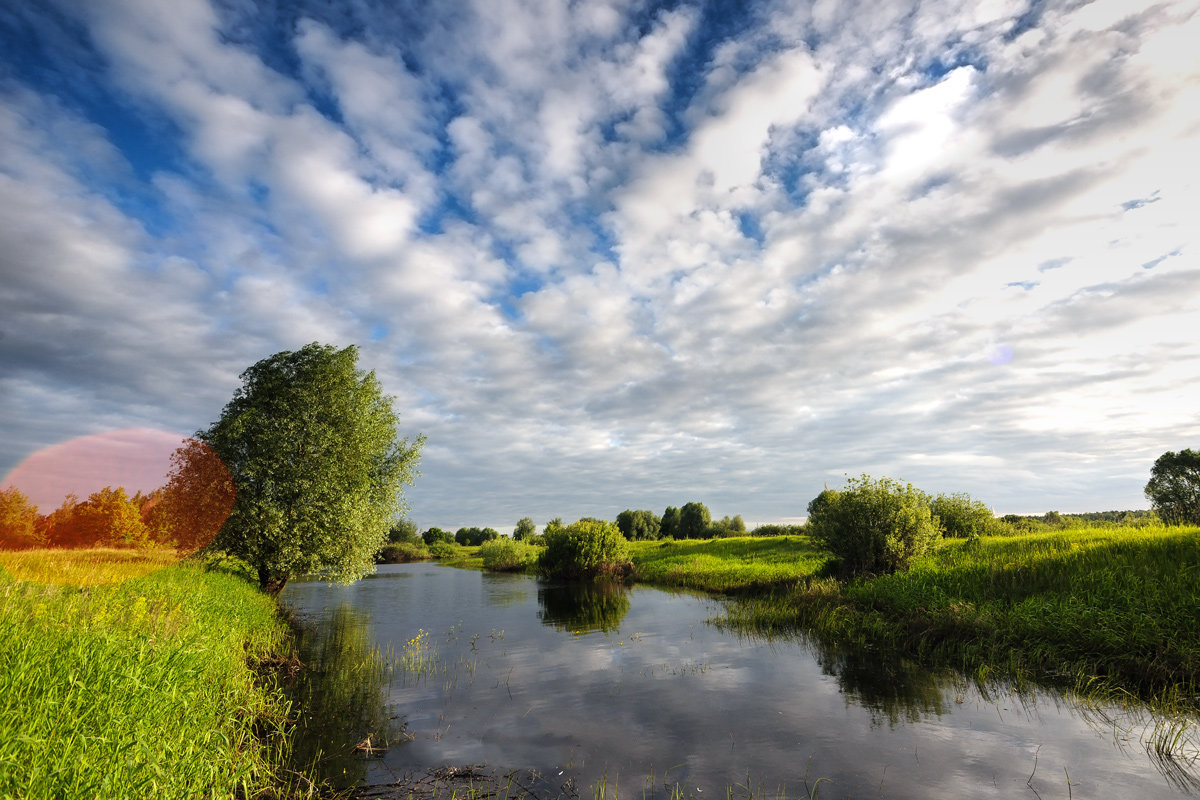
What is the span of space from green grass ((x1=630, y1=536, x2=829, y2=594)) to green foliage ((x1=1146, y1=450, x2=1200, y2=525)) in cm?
5639

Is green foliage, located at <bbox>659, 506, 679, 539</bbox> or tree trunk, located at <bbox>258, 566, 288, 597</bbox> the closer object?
tree trunk, located at <bbox>258, 566, 288, 597</bbox>

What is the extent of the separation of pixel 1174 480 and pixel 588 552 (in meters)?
79.1

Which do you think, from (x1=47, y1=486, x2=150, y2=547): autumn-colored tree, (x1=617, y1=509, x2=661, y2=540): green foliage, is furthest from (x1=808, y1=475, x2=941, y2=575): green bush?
(x1=617, y1=509, x2=661, y2=540): green foliage

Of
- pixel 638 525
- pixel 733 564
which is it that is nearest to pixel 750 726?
pixel 733 564

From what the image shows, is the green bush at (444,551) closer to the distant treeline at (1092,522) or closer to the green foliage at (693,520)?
the green foliage at (693,520)

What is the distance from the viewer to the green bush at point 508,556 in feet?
235

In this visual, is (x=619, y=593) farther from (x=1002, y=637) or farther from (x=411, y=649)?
(x=1002, y=637)

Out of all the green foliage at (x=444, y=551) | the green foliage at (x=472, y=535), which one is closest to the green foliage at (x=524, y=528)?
the green foliage at (x=444, y=551)

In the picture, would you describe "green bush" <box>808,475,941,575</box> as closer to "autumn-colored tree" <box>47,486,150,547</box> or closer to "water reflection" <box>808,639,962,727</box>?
"water reflection" <box>808,639,962,727</box>

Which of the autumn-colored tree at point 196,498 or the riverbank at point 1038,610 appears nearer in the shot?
the riverbank at point 1038,610

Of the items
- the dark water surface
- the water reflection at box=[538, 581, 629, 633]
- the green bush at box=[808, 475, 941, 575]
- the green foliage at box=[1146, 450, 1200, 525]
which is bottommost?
the water reflection at box=[538, 581, 629, 633]

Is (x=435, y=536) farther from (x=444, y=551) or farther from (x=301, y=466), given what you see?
(x=301, y=466)

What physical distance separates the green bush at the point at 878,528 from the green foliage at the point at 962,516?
13.8 meters

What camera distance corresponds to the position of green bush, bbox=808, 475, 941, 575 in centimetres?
2602
